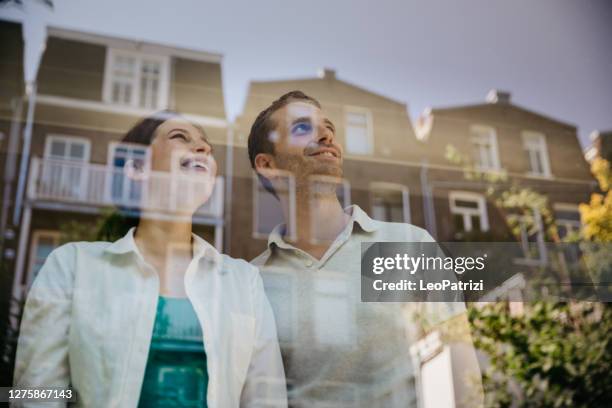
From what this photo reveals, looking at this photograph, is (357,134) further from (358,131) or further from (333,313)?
(333,313)

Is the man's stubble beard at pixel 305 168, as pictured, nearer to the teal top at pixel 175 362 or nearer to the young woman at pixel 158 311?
the young woman at pixel 158 311

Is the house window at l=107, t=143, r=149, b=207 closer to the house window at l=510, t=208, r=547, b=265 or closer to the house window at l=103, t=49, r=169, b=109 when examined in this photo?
the house window at l=103, t=49, r=169, b=109

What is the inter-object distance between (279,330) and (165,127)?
2.42 ft

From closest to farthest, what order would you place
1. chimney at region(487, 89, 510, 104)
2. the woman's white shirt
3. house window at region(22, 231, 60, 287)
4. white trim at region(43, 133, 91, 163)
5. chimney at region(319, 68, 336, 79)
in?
1. the woman's white shirt
2. house window at region(22, 231, 60, 287)
3. white trim at region(43, 133, 91, 163)
4. chimney at region(319, 68, 336, 79)
5. chimney at region(487, 89, 510, 104)

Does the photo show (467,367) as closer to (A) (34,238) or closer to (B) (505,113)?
(B) (505,113)

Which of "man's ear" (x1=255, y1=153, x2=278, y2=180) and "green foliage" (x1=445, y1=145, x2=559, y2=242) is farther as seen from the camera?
"green foliage" (x1=445, y1=145, x2=559, y2=242)

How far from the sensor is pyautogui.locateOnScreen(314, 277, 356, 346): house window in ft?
6.48

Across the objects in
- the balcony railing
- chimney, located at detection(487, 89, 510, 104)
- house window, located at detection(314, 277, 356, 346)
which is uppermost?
chimney, located at detection(487, 89, 510, 104)

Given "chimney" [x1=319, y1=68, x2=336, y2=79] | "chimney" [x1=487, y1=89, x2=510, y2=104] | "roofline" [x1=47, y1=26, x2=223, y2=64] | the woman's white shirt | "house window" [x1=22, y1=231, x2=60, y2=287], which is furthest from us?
"chimney" [x1=487, y1=89, x2=510, y2=104]

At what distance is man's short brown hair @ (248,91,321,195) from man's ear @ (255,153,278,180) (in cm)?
1

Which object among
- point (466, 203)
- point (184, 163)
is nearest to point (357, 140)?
point (466, 203)

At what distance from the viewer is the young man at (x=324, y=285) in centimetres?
194

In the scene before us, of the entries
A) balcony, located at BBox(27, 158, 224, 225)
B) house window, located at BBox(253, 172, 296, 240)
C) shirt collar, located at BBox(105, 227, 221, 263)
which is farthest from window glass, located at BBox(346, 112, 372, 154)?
shirt collar, located at BBox(105, 227, 221, 263)

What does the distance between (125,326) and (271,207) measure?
58 centimetres
